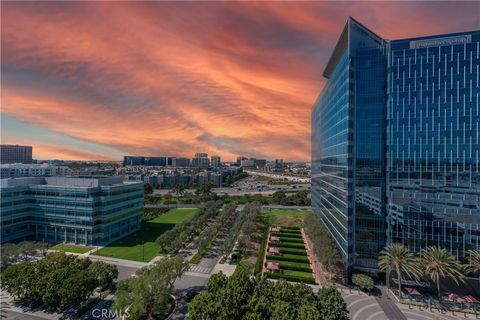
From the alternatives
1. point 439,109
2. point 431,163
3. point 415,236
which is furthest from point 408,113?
point 415,236

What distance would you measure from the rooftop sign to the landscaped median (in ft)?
205

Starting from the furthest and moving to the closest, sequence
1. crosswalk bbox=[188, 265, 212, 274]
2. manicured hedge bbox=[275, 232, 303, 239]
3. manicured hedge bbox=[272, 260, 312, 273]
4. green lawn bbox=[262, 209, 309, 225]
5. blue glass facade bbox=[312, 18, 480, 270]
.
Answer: green lawn bbox=[262, 209, 309, 225] → manicured hedge bbox=[275, 232, 303, 239] → manicured hedge bbox=[272, 260, 312, 273] → crosswalk bbox=[188, 265, 212, 274] → blue glass facade bbox=[312, 18, 480, 270]

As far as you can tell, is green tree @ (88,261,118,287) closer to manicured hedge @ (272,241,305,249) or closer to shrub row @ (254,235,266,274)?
shrub row @ (254,235,266,274)

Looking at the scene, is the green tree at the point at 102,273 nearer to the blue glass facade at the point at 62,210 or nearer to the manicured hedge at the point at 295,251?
the blue glass facade at the point at 62,210

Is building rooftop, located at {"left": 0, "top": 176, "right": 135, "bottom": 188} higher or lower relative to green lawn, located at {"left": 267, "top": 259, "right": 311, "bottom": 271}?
higher

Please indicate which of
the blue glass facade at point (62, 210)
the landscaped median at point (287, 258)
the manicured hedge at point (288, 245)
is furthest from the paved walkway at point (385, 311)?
the blue glass facade at point (62, 210)

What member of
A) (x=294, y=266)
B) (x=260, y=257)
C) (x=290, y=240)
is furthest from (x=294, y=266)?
(x=290, y=240)

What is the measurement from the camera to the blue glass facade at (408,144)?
52812mm

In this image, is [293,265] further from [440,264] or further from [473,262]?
[473,262]

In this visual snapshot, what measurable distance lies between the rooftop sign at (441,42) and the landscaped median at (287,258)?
62.5 metres

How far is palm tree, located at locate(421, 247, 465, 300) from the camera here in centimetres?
4859

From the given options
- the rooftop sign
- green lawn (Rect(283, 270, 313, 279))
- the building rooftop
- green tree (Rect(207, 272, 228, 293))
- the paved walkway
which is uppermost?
the rooftop sign

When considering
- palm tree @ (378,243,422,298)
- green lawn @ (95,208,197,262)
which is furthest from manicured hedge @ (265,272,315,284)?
green lawn @ (95,208,197,262)

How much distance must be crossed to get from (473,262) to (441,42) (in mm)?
50089
